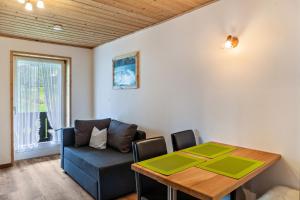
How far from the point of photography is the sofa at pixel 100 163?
2580mm

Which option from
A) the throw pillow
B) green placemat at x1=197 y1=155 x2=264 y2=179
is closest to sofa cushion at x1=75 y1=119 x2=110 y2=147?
the throw pillow

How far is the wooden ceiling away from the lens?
2.48m

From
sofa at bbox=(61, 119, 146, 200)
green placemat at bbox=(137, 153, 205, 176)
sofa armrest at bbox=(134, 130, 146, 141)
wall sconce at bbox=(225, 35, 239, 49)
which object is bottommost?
sofa at bbox=(61, 119, 146, 200)

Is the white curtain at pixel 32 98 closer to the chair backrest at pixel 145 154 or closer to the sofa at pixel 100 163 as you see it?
the sofa at pixel 100 163

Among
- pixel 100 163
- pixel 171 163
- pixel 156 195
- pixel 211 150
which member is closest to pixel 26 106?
pixel 100 163

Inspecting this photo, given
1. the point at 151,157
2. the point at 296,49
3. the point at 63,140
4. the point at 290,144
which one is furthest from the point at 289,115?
the point at 63,140

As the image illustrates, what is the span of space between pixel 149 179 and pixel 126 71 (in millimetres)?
2212

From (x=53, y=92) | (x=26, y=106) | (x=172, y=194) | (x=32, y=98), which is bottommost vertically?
(x=172, y=194)

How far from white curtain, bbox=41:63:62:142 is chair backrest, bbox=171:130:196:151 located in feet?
10.3

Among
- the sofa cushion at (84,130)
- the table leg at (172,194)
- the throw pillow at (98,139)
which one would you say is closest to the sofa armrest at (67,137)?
the sofa cushion at (84,130)

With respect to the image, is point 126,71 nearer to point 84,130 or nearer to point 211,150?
point 84,130

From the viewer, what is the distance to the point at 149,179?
1983 mm

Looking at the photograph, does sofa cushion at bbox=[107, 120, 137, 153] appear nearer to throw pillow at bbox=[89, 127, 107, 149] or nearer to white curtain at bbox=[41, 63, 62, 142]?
throw pillow at bbox=[89, 127, 107, 149]

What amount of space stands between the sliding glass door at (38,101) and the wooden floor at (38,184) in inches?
21.8
